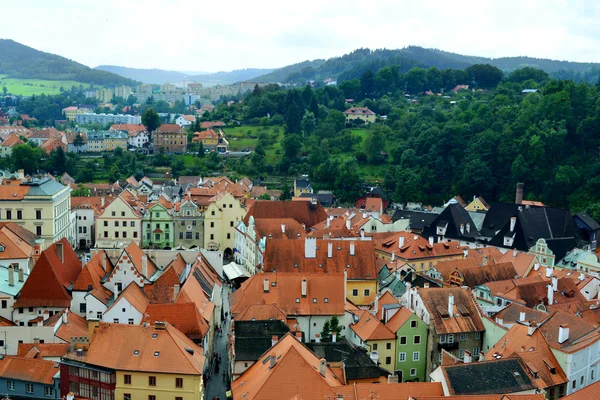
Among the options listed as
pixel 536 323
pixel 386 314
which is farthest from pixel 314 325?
pixel 536 323

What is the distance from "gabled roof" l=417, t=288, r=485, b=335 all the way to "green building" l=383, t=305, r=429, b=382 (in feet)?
2.69

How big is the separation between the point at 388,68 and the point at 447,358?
124 m

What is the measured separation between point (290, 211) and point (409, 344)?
108 ft

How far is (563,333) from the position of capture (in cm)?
3148

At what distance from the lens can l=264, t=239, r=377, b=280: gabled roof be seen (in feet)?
146

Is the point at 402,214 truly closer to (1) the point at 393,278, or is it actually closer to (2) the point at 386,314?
(1) the point at 393,278

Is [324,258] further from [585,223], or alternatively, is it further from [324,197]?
[324,197]

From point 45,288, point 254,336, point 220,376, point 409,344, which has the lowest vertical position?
point 220,376

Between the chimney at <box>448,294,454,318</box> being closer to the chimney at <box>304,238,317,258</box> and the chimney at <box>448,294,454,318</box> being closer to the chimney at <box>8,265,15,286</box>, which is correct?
the chimney at <box>304,238,317,258</box>

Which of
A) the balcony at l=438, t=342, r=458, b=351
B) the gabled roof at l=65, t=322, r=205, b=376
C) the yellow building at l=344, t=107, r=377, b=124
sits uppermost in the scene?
the yellow building at l=344, t=107, r=377, b=124

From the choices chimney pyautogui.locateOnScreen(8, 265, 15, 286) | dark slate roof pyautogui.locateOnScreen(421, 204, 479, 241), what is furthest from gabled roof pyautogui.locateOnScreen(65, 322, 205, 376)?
dark slate roof pyautogui.locateOnScreen(421, 204, 479, 241)

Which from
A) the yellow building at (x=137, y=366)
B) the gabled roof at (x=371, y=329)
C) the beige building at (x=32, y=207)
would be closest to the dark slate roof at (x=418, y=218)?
the beige building at (x=32, y=207)

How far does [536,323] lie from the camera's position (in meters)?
33.5

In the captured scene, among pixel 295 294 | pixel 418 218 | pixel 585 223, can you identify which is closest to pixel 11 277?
pixel 295 294
